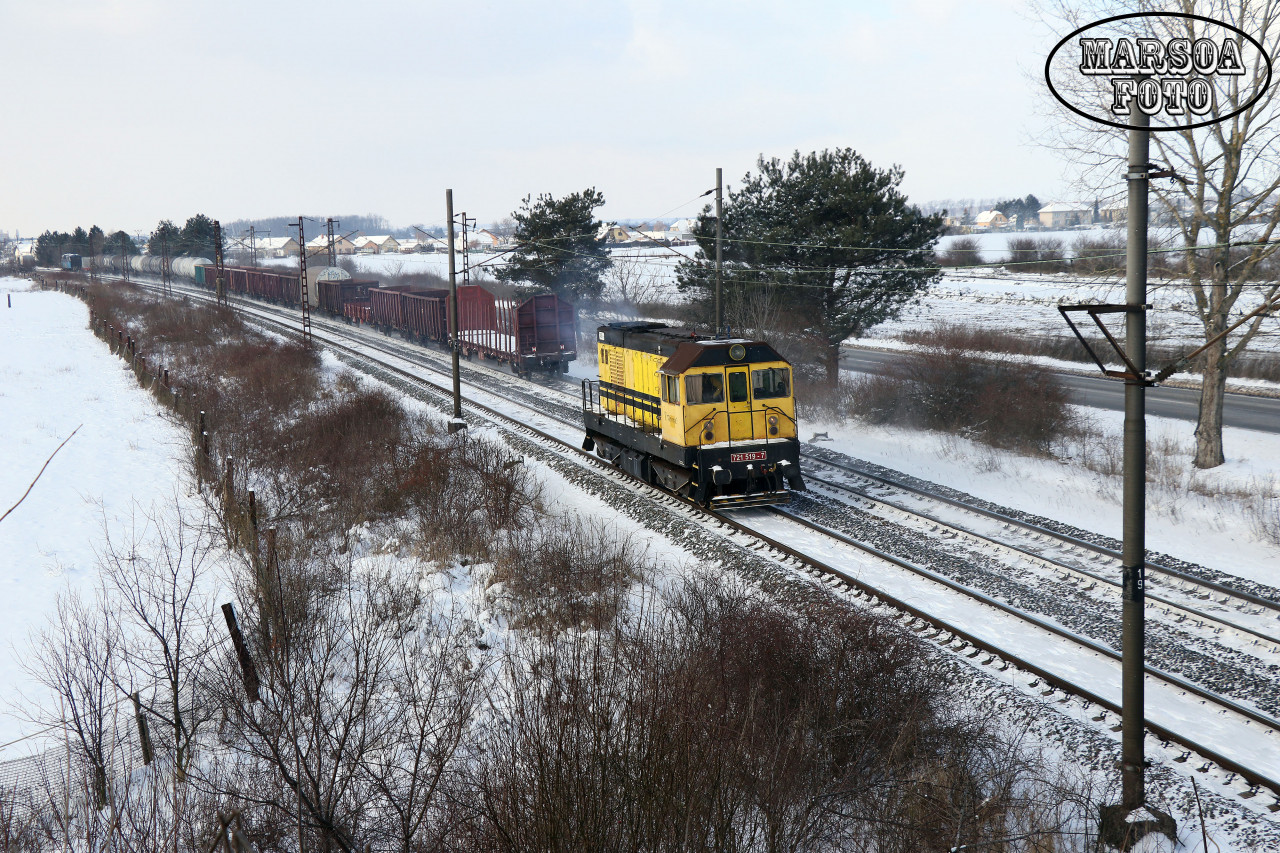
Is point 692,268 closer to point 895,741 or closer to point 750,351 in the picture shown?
point 750,351

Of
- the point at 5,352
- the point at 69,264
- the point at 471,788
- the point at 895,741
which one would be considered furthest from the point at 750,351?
the point at 69,264

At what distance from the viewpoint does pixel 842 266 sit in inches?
1033

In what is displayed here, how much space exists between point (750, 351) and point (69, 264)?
145802 millimetres

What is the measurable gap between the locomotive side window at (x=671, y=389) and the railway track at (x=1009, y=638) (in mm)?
2149

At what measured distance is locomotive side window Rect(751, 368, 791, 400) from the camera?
1609 cm

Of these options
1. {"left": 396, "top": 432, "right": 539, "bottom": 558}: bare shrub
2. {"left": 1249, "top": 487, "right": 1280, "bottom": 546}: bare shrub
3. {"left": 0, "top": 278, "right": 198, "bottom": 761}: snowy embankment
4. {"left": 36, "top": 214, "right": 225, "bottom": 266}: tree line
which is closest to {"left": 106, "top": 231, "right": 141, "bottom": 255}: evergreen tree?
A: {"left": 36, "top": 214, "right": 225, "bottom": 266}: tree line

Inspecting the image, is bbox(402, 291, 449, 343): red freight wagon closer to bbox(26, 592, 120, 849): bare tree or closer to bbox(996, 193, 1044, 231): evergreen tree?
bbox(26, 592, 120, 849): bare tree

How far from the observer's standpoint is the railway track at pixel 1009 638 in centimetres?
822

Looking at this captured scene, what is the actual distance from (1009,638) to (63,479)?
68.2ft

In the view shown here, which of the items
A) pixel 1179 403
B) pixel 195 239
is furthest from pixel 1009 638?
pixel 195 239

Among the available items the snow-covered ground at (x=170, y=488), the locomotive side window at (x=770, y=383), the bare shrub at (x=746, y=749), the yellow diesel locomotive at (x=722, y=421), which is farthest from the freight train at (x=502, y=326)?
the bare shrub at (x=746, y=749)

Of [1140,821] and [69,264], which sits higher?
[69,264]

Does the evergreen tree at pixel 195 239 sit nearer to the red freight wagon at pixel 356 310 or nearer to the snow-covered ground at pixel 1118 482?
the red freight wagon at pixel 356 310

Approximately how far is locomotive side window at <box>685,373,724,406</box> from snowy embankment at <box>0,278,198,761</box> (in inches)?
408
